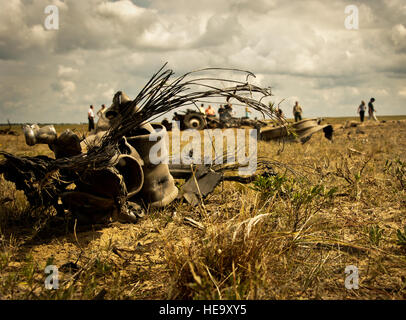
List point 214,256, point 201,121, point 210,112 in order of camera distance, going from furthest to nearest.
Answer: point 210,112
point 201,121
point 214,256

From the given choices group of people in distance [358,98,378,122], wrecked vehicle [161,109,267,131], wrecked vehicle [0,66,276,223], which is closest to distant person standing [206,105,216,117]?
wrecked vehicle [161,109,267,131]

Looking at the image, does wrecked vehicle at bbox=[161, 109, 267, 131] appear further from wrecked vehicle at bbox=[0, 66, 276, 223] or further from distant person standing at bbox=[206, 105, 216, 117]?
wrecked vehicle at bbox=[0, 66, 276, 223]

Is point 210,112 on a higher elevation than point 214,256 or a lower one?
higher

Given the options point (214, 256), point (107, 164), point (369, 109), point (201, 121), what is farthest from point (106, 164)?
point (369, 109)

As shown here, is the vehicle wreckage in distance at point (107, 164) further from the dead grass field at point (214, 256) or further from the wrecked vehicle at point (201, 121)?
the wrecked vehicle at point (201, 121)

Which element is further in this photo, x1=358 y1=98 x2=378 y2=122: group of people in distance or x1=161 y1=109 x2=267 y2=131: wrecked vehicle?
x1=358 y1=98 x2=378 y2=122: group of people in distance

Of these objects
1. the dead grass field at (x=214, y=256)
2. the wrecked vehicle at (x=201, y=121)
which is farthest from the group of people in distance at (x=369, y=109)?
the dead grass field at (x=214, y=256)

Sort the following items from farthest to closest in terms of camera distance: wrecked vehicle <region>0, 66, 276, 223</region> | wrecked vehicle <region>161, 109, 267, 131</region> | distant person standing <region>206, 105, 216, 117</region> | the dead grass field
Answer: distant person standing <region>206, 105, 216, 117</region> → wrecked vehicle <region>161, 109, 267, 131</region> → wrecked vehicle <region>0, 66, 276, 223</region> → the dead grass field

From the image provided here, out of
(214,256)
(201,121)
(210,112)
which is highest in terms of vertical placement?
(210,112)

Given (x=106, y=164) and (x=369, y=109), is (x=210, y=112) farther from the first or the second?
(x=106, y=164)

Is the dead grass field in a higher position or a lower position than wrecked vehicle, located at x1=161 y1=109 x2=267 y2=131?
lower

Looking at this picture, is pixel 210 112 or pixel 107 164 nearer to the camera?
pixel 107 164
